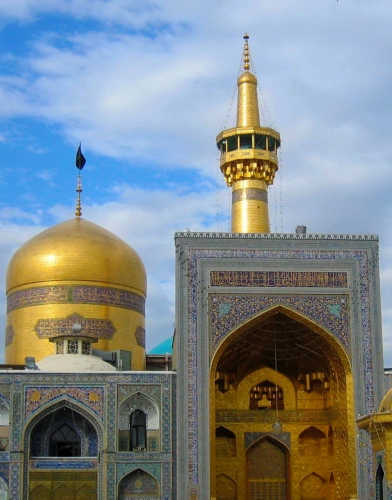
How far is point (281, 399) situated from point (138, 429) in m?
3.86

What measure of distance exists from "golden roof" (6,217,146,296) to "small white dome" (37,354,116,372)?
315 centimetres

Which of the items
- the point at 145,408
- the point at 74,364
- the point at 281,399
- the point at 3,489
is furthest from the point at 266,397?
the point at 3,489

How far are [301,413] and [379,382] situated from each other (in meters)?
2.62

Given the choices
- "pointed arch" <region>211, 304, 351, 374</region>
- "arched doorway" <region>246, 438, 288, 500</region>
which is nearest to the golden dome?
"pointed arch" <region>211, 304, 351, 374</region>

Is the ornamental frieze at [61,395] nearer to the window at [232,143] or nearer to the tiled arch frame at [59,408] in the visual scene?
the tiled arch frame at [59,408]

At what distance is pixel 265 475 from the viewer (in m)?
22.2

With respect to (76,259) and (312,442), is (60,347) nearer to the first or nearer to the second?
(76,259)

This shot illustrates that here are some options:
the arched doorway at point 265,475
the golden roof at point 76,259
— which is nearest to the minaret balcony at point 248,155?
the golden roof at point 76,259

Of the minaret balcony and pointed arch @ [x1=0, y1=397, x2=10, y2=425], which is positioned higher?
the minaret balcony

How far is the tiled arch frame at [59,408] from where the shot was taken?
64.7ft

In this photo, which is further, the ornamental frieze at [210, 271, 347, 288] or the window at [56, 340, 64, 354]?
the window at [56, 340, 64, 354]

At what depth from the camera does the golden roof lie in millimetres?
24656

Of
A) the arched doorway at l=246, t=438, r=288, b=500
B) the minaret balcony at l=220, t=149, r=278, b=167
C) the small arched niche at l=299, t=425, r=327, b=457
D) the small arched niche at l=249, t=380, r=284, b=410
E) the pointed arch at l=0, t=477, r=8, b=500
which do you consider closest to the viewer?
the pointed arch at l=0, t=477, r=8, b=500

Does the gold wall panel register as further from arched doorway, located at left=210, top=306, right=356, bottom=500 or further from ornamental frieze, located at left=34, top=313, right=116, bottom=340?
arched doorway, located at left=210, top=306, right=356, bottom=500
